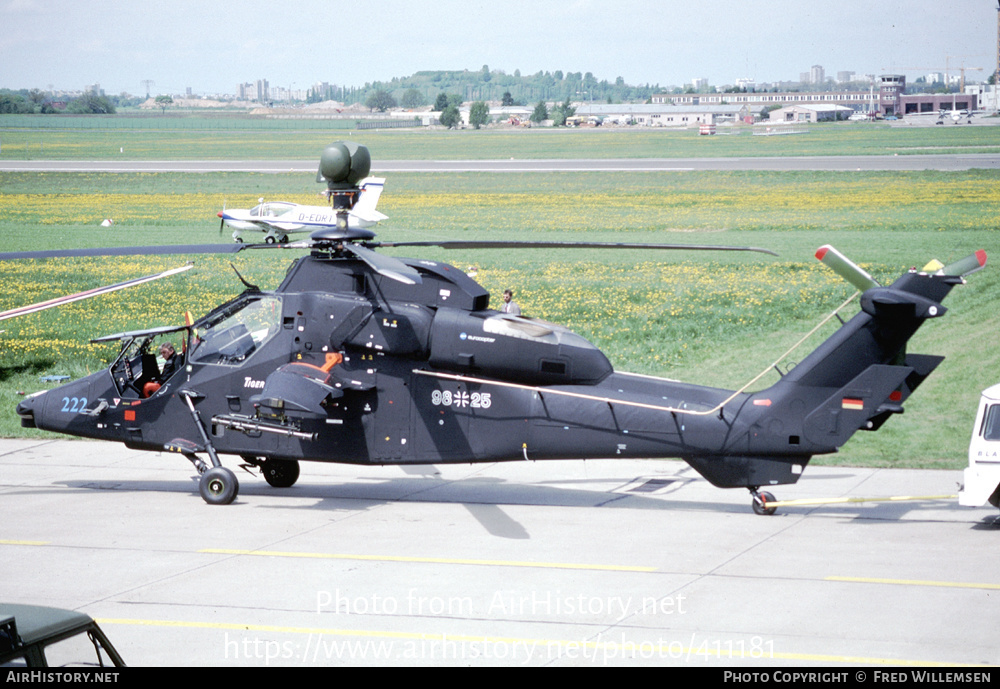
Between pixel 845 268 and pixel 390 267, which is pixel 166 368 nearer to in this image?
pixel 390 267

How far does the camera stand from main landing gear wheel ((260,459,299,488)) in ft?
55.0

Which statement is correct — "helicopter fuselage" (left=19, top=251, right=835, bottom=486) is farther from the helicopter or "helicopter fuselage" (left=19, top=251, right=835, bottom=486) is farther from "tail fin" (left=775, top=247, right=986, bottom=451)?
"tail fin" (left=775, top=247, right=986, bottom=451)

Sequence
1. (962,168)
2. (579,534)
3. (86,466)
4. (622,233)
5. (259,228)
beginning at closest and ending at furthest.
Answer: (579,534) < (86,466) < (622,233) < (259,228) < (962,168)

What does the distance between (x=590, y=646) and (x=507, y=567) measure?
2.78 meters

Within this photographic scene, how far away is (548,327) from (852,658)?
635cm

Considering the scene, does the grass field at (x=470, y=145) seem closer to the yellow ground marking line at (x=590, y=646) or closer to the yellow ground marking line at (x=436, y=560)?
the yellow ground marking line at (x=436, y=560)

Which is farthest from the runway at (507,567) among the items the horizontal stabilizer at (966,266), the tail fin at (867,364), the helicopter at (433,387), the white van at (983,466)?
the horizontal stabilizer at (966,266)

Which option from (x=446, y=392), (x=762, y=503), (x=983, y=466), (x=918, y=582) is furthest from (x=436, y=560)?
(x=983, y=466)

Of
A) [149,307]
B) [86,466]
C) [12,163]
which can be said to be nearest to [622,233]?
[149,307]

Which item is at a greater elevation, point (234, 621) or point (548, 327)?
point (548, 327)

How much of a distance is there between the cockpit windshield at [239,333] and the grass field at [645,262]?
7.39m

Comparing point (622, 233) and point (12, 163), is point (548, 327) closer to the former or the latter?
point (622, 233)

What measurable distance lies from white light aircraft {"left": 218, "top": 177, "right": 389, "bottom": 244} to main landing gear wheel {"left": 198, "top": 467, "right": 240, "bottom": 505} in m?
34.3
